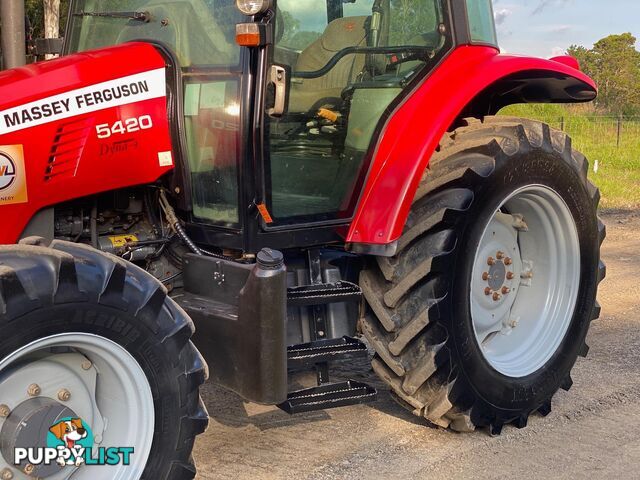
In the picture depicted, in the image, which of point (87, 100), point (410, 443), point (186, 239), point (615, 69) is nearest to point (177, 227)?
point (186, 239)

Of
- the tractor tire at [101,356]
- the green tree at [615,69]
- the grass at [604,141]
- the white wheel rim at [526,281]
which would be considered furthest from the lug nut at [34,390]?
the green tree at [615,69]

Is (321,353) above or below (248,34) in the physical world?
below

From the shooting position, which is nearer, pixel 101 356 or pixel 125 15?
pixel 101 356

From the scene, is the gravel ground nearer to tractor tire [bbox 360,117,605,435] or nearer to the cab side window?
tractor tire [bbox 360,117,605,435]

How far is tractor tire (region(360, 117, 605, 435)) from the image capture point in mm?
3662

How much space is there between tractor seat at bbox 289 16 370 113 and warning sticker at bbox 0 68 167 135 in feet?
1.80

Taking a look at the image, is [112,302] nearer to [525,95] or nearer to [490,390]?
[490,390]

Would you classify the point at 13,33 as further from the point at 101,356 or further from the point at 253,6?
the point at 101,356

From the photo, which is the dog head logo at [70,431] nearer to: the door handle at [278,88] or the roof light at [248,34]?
the door handle at [278,88]

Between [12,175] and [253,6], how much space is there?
3.48 feet

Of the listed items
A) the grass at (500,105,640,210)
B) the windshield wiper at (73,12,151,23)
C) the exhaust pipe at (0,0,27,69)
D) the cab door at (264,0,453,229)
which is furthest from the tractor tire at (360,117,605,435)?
the grass at (500,105,640,210)

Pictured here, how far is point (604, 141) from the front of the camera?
17453 millimetres

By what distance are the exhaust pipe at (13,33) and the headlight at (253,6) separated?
96 cm

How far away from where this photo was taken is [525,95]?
14.9 ft
